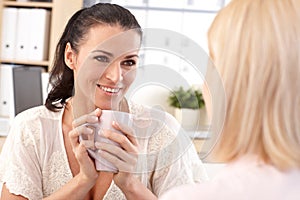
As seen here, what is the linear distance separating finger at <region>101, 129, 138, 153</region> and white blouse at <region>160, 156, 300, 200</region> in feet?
1.06

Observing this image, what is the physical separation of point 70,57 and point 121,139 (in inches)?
15.2

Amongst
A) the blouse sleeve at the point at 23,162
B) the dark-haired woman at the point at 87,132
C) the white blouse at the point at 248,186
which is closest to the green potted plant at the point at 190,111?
the dark-haired woman at the point at 87,132

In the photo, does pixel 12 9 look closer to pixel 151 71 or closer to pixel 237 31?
pixel 151 71

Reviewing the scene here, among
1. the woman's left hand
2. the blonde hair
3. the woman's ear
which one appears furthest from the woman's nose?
the blonde hair

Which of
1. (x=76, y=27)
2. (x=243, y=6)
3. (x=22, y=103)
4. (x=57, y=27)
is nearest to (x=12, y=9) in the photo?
(x=57, y=27)

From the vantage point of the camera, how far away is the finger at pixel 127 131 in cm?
106

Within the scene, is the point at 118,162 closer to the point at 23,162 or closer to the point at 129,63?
the point at 129,63

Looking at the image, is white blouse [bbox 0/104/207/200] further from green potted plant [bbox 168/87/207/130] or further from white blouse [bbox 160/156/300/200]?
white blouse [bbox 160/156/300/200]

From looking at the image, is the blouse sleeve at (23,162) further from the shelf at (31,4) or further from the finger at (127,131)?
the shelf at (31,4)

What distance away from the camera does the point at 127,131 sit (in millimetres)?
1083

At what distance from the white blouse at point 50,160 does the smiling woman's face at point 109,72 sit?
0.33 feet

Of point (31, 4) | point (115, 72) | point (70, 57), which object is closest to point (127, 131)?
point (115, 72)

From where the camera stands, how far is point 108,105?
1.18 meters

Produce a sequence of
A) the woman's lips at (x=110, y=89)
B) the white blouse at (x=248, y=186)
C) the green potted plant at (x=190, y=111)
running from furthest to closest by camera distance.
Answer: the woman's lips at (x=110, y=89)
the green potted plant at (x=190, y=111)
the white blouse at (x=248, y=186)
